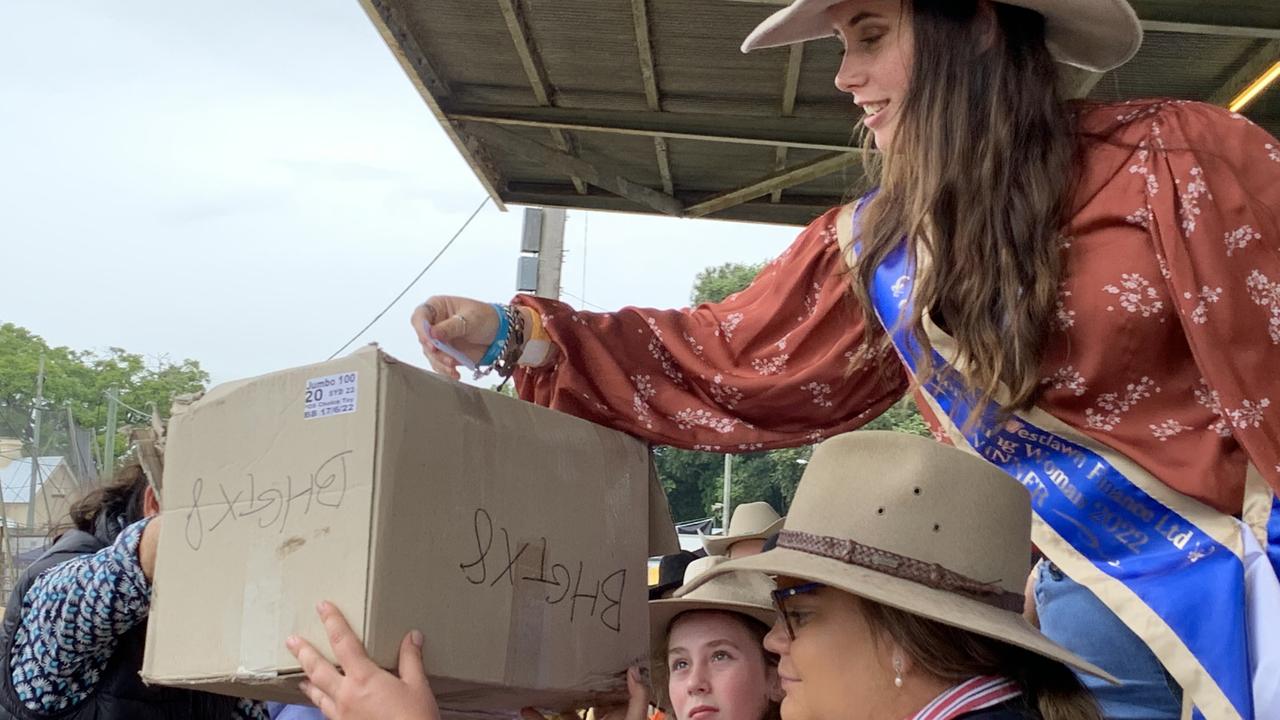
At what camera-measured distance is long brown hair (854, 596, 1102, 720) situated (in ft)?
4.86

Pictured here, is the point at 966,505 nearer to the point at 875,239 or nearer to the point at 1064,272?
the point at 1064,272

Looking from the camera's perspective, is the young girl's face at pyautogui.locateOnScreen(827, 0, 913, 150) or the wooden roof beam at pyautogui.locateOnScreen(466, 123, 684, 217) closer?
the young girl's face at pyautogui.locateOnScreen(827, 0, 913, 150)

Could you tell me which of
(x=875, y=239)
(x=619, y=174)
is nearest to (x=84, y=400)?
(x=619, y=174)

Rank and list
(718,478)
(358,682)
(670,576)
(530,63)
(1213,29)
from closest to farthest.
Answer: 1. (358,682)
2. (670,576)
3. (1213,29)
4. (530,63)
5. (718,478)

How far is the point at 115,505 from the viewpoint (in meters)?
2.46

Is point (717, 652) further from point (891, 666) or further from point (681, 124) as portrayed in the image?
point (681, 124)

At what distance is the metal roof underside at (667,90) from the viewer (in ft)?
13.3

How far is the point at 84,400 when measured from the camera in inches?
2074

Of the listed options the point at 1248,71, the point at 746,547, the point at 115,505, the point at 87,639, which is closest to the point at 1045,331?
the point at 87,639

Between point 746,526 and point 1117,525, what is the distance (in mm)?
3248

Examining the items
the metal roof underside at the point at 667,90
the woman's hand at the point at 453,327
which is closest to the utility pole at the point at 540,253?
the metal roof underside at the point at 667,90

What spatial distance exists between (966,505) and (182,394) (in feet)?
3.34

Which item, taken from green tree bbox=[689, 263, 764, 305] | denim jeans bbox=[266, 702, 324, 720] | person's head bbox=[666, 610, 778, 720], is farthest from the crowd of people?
green tree bbox=[689, 263, 764, 305]

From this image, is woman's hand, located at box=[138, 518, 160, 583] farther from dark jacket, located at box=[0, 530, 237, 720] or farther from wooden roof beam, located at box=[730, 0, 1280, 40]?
wooden roof beam, located at box=[730, 0, 1280, 40]
